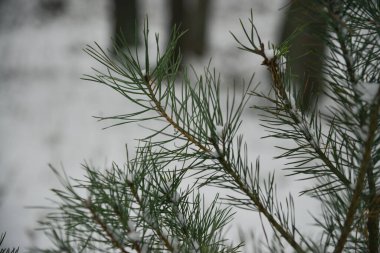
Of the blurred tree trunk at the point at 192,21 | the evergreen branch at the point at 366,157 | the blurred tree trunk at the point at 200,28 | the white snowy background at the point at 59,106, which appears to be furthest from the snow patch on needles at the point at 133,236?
the blurred tree trunk at the point at 200,28

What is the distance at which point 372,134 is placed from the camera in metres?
0.59

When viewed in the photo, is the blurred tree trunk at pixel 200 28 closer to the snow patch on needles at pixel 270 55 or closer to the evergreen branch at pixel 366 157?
the snow patch on needles at pixel 270 55

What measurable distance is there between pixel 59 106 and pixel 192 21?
9.87ft

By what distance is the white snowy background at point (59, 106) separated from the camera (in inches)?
154

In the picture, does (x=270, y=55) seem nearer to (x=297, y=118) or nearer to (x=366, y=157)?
(x=297, y=118)

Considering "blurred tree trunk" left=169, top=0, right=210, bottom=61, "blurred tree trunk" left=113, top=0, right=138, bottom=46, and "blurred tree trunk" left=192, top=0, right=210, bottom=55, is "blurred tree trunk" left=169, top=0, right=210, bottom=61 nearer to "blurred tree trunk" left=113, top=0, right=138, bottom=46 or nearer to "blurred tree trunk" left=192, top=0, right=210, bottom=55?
"blurred tree trunk" left=192, top=0, right=210, bottom=55

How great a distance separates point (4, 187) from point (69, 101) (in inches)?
86.7

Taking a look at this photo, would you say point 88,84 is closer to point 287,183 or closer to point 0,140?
point 0,140

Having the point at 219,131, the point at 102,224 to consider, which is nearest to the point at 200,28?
the point at 219,131

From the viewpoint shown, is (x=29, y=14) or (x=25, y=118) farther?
(x=29, y=14)

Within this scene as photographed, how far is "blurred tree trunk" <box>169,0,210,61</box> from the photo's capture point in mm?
6891

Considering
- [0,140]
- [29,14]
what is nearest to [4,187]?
[0,140]

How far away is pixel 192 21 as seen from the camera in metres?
7.30

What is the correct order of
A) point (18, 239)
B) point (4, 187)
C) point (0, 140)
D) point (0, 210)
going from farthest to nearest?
point (0, 140), point (4, 187), point (0, 210), point (18, 239)
